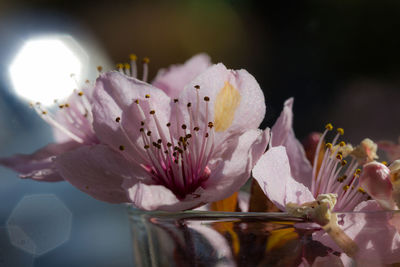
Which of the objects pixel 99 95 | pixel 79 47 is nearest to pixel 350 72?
pixel 79 47

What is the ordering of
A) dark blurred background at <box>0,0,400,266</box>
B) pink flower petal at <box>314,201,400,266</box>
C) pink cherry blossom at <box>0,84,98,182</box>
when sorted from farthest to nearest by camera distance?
dark blurred background at <box>0,0,400,266</box>
pink cherry blossom at <box>0,84,98,182</box>
pink flower petal at <box>314,201,400,266</box>

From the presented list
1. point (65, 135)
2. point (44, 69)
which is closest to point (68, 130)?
point (65, 135)

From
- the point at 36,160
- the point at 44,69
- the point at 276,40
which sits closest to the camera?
the point at 36,160

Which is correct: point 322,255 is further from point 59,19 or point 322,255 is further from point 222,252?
point 59,19

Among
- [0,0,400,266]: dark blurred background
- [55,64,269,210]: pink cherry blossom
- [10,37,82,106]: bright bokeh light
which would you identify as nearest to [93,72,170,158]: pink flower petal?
[55,64,269,210]: pink cherry blossom

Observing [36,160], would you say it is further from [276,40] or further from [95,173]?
[276,40]

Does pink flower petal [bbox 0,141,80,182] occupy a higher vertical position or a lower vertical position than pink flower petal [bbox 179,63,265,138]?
lower

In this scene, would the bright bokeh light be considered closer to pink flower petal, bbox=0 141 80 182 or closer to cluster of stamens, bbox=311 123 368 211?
pink flower petal, bbox=0 141 80 182

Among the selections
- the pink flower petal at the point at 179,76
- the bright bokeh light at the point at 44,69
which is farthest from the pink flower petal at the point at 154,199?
the bright bokeh light at the point at 44,69
